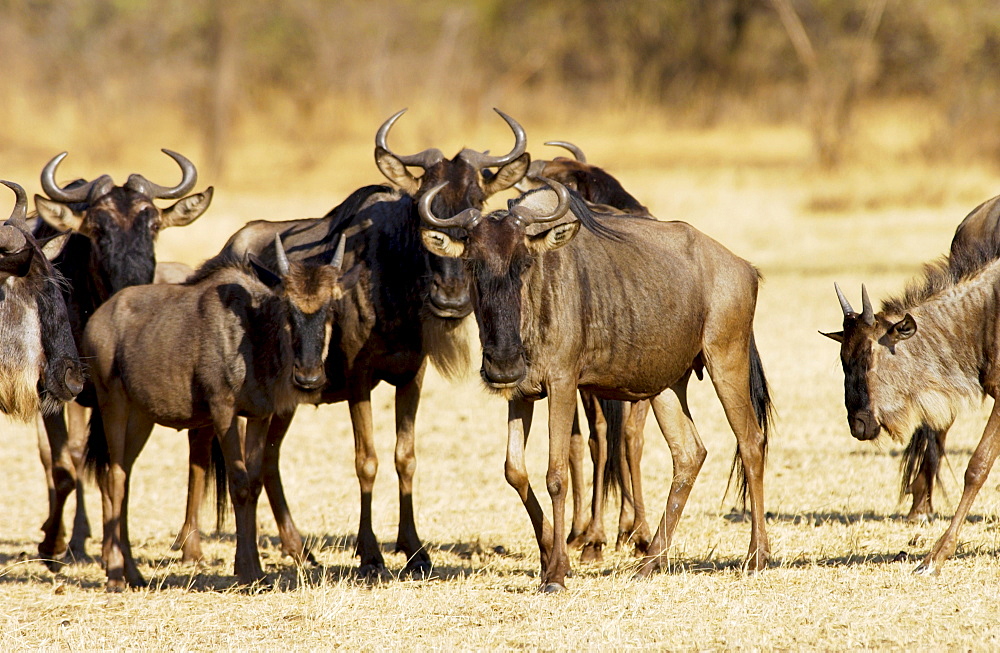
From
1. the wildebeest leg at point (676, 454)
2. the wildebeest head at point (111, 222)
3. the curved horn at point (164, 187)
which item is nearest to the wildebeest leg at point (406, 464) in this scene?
the wildebeest leg at point (676, 454)

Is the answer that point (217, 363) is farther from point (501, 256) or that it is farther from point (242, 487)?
point (501, 256)

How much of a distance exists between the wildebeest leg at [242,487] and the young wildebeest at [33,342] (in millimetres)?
825

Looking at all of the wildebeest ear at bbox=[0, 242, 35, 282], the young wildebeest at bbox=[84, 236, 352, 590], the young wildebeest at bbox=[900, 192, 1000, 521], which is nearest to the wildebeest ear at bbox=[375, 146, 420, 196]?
the young wildebeest at bbox=[84, 236, 352, 590]

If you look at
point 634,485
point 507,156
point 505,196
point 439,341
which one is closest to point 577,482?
point 634,485

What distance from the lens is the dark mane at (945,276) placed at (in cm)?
721

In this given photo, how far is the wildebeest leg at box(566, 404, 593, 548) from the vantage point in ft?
26.6

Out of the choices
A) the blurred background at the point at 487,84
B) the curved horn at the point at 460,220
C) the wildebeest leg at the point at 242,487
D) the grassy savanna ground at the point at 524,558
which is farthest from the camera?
the blurred background at the point at 487,84

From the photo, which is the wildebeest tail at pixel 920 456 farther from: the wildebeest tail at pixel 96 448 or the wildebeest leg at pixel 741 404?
the wildebeest tail at pixel 96 448

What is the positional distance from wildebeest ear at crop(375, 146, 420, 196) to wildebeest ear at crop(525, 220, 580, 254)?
1.80 meters

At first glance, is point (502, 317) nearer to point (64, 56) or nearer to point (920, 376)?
point (920, 376)

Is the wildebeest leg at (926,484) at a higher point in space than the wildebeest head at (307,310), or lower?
lower

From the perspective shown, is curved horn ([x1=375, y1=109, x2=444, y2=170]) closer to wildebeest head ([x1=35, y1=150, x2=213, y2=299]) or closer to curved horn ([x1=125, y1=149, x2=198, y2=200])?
curved horn ([x1=125, y1=149, x2=198, y2=200])

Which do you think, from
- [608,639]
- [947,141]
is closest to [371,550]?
[608,639]

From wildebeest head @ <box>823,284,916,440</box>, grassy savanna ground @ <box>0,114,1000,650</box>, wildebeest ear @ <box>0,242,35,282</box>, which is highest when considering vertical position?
wildebeest ear @ <box>0,242,35,282</box>
